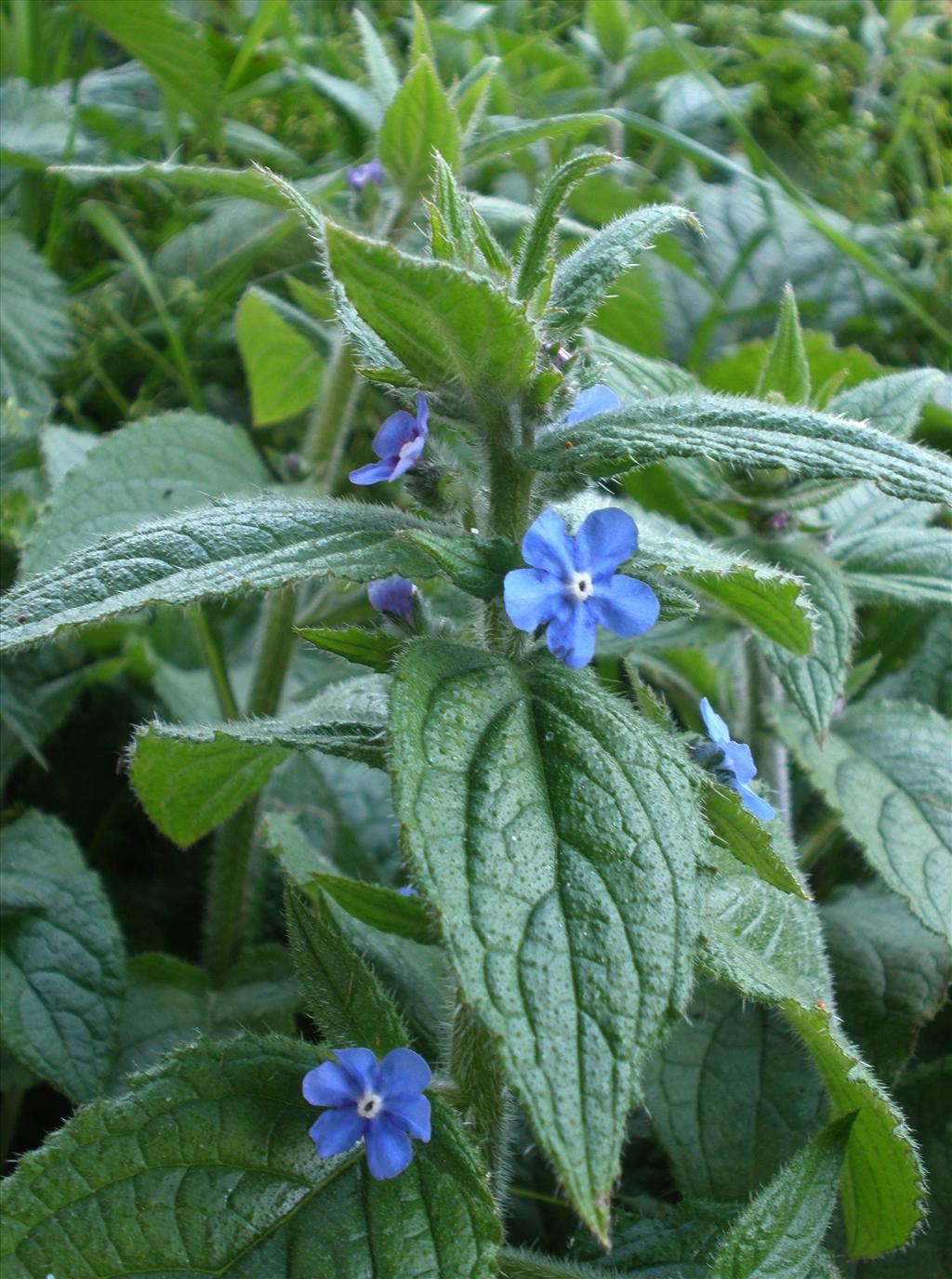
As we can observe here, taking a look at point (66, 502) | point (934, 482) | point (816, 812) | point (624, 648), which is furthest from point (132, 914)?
point (934, 482)

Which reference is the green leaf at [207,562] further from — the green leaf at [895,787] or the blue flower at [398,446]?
the green leaf at [895,787]

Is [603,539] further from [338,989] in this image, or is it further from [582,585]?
[338,989]

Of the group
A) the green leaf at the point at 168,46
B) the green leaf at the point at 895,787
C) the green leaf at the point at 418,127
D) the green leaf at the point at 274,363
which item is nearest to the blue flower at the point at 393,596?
the green leaf at the point at 895,787

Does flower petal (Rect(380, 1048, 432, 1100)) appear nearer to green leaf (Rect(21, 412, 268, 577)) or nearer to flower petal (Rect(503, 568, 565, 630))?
flower petal (Rect(503, 568, 565, 630))

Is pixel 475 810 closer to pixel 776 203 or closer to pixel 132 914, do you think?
pixel 132 914

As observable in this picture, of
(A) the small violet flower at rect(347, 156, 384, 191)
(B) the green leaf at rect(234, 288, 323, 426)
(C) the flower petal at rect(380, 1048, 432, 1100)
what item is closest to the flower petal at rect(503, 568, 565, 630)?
(C) the flower petal at rect(380, 1048, 432, 1100)

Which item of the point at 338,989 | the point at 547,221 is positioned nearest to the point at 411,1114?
the point at 338,989
